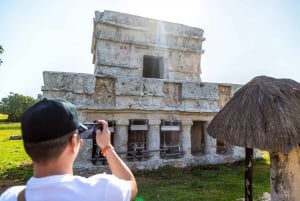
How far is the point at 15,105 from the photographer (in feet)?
144

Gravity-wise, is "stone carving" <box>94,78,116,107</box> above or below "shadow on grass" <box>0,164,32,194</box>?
above

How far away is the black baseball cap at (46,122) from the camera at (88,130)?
170 millimetres

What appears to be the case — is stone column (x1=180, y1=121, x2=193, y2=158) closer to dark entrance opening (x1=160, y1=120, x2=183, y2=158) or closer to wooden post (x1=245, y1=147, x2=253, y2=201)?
dark entrance opening (x1=160, y1=120, x2=183, y2=158)

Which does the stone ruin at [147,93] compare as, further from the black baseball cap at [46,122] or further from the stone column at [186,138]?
the black baseball cap at [46,122]

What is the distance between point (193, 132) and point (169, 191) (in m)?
7.65

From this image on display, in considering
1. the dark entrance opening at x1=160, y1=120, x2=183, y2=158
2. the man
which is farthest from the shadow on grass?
the man

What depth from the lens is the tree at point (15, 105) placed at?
143ft

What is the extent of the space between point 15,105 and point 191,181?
1625 inches

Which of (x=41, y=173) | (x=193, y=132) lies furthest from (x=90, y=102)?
(x=41, y=173)

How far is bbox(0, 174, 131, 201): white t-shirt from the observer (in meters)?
1.52

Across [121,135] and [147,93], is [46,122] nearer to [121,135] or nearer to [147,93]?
[121,135]

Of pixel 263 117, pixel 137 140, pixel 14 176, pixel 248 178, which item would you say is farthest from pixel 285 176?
pixel 14 176

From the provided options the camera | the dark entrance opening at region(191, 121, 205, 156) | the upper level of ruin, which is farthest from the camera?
the dark entrance opening at region(191, 121, 205, 156)

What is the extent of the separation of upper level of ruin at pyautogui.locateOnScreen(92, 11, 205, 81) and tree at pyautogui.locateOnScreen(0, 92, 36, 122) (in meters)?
33.6
